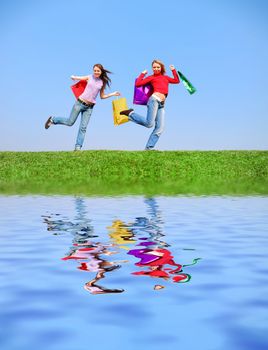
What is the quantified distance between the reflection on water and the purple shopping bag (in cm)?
1093

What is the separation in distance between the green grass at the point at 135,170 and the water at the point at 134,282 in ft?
24.3

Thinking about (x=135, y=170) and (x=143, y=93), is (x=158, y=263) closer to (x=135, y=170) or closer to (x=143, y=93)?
(x=135, y=170)

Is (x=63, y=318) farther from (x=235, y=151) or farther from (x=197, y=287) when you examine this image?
(x=235, y=151)

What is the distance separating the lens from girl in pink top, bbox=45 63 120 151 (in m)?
20.0

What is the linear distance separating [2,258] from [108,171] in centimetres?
1403

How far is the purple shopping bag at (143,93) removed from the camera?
66.7 feet

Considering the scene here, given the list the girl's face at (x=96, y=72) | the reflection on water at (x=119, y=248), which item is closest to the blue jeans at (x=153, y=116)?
the girl's face at (x=96, y=72)

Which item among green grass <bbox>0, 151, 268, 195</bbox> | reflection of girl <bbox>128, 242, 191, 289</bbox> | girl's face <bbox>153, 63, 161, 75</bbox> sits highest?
girl's face <bbox>153, 63, 161, 75</bbox>

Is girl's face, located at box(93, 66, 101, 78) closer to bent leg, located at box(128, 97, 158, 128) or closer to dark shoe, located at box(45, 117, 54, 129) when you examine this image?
bent leg, located at box(128, 97, 158, 128)

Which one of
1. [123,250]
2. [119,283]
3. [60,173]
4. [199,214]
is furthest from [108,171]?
[119,283]

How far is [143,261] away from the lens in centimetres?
571

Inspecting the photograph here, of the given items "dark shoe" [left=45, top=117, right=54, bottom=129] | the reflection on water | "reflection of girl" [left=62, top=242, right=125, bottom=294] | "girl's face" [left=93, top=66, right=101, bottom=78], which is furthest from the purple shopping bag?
"reflection of girl" [left=62, top=242, right=125, bottom=294]

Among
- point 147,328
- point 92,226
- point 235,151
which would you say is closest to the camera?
point 147,328

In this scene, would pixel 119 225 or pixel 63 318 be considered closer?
pixel 63 318
